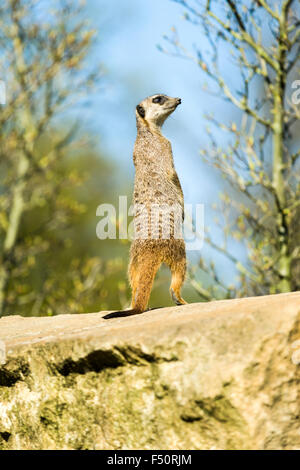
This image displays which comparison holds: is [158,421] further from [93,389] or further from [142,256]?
[142,256]

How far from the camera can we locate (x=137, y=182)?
11.5ft

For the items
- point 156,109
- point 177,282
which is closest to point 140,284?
point 177,282

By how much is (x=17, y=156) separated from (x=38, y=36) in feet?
5.37

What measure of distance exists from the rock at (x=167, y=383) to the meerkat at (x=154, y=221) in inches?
20.6

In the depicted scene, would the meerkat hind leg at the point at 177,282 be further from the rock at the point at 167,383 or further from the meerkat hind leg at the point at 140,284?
the rock at the point at 167,383

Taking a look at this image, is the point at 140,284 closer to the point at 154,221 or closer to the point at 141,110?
the point at 154,221

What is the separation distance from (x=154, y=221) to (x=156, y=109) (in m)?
0.93

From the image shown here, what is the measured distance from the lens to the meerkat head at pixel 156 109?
149 inches

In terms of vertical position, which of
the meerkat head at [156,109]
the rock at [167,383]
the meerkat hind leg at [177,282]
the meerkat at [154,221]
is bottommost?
the rock at [167,383]

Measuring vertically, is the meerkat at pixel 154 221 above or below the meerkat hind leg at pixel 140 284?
above

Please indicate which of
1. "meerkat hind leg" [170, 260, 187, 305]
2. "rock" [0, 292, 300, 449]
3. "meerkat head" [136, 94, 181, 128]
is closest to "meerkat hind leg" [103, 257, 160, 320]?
"meerkat hind leg" [170, 260, 187, 305]

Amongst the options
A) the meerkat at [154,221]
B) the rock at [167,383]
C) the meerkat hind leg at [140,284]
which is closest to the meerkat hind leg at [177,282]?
the meerkat at [154,221]

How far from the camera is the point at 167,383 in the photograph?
88.0 inches
